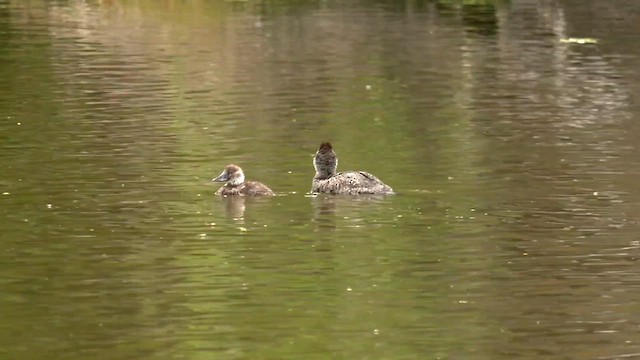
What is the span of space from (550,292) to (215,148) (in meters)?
11.6

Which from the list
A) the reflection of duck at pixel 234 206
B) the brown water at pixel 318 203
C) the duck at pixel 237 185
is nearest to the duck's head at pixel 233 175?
the duck at pixel 237 185

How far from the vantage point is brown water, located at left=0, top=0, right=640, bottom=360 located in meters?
17.5

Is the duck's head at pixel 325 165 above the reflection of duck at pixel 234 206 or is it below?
above

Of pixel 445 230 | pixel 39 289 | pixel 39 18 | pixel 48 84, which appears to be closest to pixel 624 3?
pixel 39 18

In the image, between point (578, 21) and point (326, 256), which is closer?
point (326, 256)

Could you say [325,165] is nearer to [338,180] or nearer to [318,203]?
[338,180]

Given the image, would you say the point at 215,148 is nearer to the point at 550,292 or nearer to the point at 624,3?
the point at 550,292

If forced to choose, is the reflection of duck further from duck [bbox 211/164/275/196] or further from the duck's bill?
the duck's bill

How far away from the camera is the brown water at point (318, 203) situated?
57.3 ft

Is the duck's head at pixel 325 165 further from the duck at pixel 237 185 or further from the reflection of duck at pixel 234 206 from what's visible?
the reflection of duck at pixel 234 206

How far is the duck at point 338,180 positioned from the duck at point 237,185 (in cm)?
74

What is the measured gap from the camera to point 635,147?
29828mm

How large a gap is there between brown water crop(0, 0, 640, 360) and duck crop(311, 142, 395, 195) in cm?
21

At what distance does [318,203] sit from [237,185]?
1.34 m
